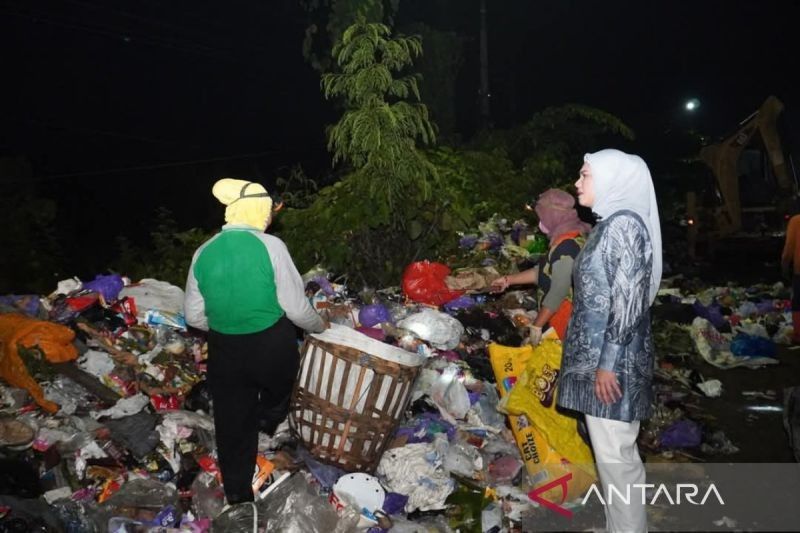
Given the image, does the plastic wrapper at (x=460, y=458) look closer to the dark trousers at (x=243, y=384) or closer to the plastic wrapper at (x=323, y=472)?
the plastic wrapper at (x=323, y=472)

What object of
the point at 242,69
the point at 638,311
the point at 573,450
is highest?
the point at 242,69

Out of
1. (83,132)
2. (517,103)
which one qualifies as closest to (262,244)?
(83,132)

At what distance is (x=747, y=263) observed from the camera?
11.6 metres

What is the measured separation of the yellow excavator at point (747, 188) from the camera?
10938mm

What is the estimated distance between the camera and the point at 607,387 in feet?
8.28

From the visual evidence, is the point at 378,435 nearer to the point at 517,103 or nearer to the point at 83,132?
the point at 83,132

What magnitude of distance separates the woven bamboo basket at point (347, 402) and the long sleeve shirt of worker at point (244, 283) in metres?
0.32

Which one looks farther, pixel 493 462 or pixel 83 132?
pixel 83 132

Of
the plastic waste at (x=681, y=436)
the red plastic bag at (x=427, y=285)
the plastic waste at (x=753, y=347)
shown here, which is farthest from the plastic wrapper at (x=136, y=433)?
the plastic waste at (x=753, y=347)

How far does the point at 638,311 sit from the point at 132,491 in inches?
102

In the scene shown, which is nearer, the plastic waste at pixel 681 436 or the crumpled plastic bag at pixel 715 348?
the plastic waste at pixel 681 436

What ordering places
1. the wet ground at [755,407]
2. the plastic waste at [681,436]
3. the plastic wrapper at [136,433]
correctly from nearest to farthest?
the plastic wrapper at [136,433] → the plastic waste at [681,436] → the wet ground at [755,407]

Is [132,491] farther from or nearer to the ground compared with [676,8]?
nearer to the ground

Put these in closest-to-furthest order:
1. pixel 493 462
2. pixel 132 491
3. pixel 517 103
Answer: pixel 132 491 → pixel 493 462 → pixel 517 103
